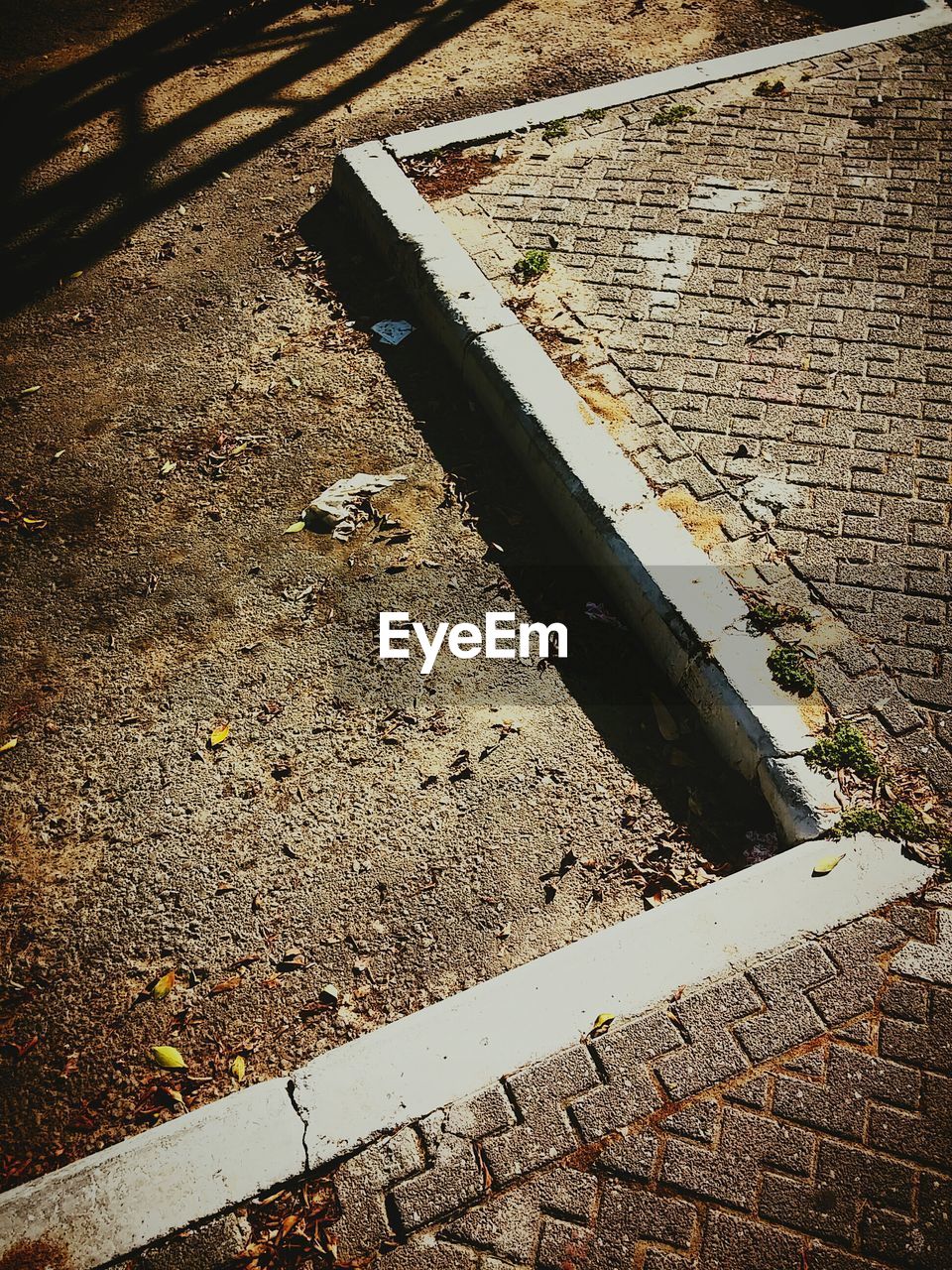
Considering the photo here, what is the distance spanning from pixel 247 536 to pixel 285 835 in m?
1.77

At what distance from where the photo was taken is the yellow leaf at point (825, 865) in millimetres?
3248

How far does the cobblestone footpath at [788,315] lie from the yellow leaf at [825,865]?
60cm

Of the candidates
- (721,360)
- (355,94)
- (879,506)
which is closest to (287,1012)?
(879,506)

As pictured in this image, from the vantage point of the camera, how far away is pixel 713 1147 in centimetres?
277

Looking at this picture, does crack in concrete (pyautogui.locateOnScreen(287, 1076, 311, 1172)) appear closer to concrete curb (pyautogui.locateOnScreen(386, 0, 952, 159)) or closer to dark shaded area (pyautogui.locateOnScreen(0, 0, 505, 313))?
dark shaded area (pyautogui.locateOnScreen(0, 0, 505, 313))

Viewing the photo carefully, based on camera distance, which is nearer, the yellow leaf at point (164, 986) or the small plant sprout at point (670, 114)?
the yellow leaf at point (164, 986)

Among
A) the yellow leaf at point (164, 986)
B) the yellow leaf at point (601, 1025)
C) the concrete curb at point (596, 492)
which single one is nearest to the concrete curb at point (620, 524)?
the concrete curb at point (596, 492)

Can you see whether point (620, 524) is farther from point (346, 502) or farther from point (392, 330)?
point (392, 330)

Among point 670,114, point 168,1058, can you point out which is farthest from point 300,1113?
point 670,114

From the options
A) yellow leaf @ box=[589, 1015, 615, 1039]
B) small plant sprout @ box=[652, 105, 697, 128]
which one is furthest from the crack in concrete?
small plant sprout @ box=[652, 105, 697, 128]

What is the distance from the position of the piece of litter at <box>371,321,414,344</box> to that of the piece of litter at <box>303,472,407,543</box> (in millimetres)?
1236

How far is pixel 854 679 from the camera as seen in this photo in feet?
12.3

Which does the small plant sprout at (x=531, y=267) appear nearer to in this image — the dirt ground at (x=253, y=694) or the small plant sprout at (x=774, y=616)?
the dirt ground at (x=253, y=694)

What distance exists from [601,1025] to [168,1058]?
1551mm
